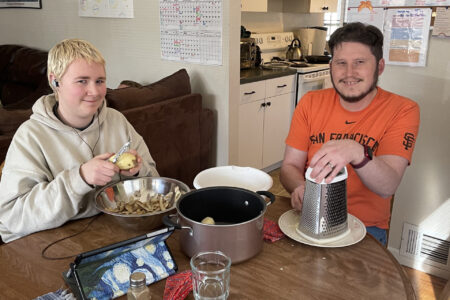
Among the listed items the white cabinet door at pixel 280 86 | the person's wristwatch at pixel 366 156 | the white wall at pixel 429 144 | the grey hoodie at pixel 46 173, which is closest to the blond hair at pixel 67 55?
the grey hoodie at pixel 46 173

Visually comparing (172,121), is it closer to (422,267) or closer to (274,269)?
(422,267)

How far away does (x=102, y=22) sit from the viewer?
138 inches

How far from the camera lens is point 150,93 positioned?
2.59m

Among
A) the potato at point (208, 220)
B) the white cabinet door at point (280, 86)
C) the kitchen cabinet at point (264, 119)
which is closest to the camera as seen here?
the potato at point (208, 220)

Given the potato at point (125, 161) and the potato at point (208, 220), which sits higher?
the potato at point (125, 161)

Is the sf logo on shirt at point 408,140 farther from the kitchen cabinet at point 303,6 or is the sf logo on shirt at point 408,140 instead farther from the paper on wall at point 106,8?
the kitchen cabinet at point 303,6

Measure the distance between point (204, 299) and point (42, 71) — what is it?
12.4ft

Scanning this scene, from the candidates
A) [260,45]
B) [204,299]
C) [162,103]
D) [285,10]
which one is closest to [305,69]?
[260,45]

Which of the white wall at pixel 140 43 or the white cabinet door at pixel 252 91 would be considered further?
the white cabinet door at pixel 252 91

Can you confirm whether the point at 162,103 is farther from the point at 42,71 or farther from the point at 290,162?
the point at 42,71

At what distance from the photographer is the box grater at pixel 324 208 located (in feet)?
3.45

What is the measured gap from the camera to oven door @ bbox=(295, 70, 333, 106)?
4011mm

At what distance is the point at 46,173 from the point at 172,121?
4.75 feet

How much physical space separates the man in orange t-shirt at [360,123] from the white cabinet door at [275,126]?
208cm
